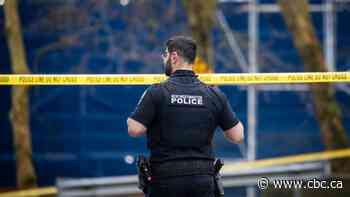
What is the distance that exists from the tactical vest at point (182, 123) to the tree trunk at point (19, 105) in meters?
6.24

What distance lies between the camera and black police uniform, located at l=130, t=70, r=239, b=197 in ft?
15.3

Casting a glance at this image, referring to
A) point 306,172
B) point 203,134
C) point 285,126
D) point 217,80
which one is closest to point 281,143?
point 285,126

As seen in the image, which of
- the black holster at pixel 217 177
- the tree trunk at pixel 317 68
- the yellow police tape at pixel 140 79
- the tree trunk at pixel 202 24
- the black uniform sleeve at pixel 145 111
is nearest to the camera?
the black uniform sleeve at pixel 145 111

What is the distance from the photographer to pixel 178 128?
467 cm

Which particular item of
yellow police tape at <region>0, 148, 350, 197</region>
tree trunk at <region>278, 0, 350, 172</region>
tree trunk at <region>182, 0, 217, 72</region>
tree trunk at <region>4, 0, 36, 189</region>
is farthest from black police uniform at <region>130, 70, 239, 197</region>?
tree trunk at <region>4, 0, 36, 189</region>

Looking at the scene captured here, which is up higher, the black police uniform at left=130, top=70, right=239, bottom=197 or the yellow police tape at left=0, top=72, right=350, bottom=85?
the yellow police tape at left=0, top=72, right=350, bottom=85

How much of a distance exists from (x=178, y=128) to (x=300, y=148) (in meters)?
7.75

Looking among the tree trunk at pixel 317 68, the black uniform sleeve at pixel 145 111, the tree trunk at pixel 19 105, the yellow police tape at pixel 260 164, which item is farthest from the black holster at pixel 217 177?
the tree trunk at pixel 19 105

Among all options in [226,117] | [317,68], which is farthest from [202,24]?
[226,117]

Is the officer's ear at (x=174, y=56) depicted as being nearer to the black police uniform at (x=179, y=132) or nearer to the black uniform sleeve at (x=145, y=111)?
the black police uniform at (x=179, y=132)

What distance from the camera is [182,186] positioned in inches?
185

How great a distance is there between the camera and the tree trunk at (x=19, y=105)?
35.1ft

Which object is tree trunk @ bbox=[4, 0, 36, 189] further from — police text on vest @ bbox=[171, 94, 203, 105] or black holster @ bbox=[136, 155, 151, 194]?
police text on vest @ bbox=[171, 94, 203, 105]

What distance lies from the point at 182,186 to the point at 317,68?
5.04 metres
